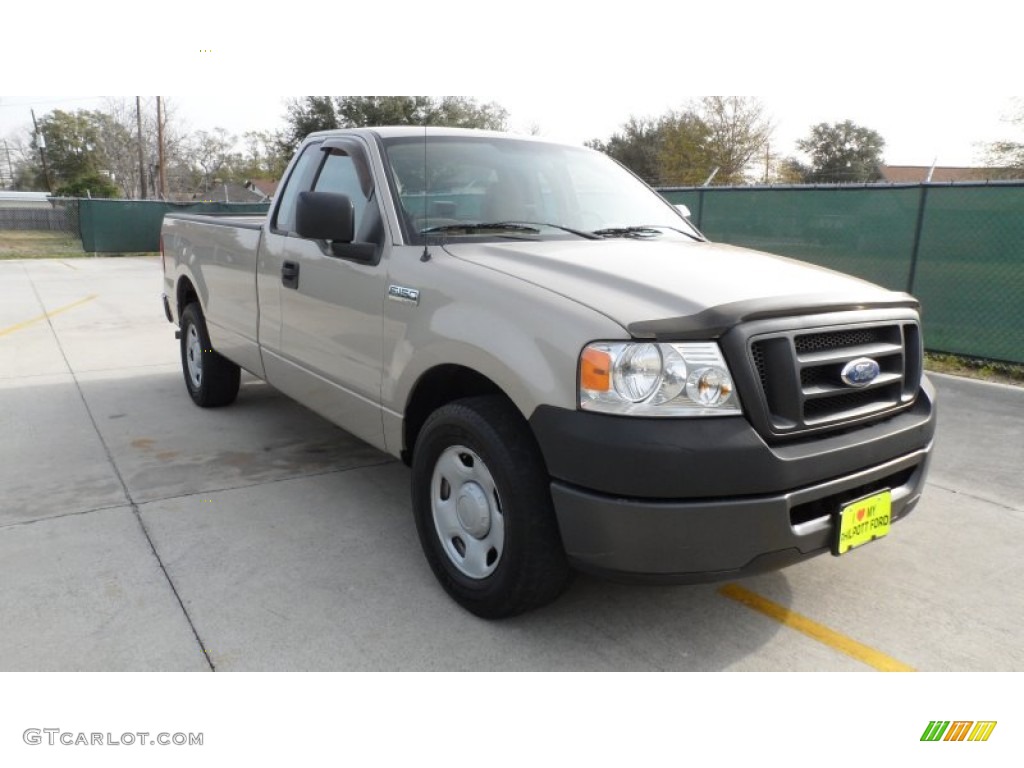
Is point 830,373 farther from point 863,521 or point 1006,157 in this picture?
point 1006,157

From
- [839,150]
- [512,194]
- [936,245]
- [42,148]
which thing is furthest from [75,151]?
[512,194]

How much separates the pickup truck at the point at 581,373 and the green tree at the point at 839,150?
3857 centimetres

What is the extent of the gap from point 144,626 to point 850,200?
9130mm

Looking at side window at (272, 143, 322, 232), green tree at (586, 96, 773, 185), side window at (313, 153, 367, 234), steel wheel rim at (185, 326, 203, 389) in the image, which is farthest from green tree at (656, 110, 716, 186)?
side window at (313, 153, 367, 234)

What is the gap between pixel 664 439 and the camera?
2.51 metres

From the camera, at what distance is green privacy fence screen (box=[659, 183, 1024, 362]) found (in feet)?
26.8

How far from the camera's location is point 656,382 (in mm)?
2576

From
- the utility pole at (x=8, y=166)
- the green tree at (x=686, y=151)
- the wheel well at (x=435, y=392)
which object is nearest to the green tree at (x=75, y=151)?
the utility pole at (x=8, y=166)

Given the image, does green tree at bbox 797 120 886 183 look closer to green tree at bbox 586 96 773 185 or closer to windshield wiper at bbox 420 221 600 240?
green tree at bbox 586 96 773 185

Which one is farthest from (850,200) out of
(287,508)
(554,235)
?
(287,508)

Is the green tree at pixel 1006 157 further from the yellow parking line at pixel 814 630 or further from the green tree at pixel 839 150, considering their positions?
the yellow parking line at pixel 814 630

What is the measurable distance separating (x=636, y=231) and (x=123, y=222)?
24.7 m

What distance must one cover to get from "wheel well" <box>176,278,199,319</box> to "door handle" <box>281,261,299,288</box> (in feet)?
7.15
